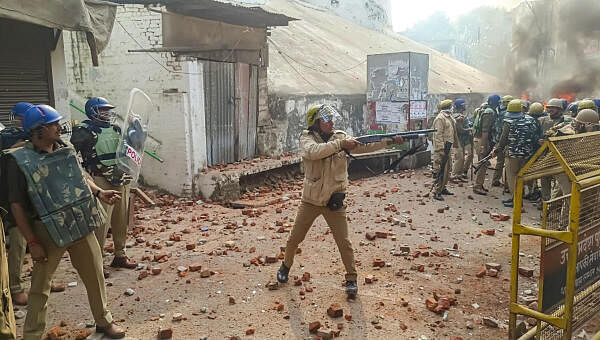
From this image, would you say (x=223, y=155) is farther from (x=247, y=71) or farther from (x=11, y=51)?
(x=11, y=51)

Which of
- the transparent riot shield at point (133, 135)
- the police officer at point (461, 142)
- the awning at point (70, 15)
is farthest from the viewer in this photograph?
the police officer at point (461, 142)

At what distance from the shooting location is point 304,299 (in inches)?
171

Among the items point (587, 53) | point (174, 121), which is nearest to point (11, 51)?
point (174, 121)

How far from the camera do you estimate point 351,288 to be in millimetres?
4344

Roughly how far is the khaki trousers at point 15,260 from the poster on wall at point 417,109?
1057 cm

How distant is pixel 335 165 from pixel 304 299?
1.31 meters

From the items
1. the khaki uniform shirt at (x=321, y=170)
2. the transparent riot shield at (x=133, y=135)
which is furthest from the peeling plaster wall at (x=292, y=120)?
the khaki uniform shirt at (x=321, y=170)

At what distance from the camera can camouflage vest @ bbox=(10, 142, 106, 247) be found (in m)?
3.13

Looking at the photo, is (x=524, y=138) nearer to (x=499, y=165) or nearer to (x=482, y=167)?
(x=482, y=167)

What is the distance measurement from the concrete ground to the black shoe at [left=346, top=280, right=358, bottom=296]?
0.23 ft

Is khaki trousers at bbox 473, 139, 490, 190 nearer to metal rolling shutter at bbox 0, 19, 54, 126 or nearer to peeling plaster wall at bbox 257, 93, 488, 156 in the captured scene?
peeling plaster wall at bbox 257, 93, 488, 156

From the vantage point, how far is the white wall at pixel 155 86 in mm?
8484

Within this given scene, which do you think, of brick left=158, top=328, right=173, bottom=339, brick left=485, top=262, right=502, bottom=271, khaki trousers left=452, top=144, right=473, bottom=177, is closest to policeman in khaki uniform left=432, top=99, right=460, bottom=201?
khaki trousers left=452, top=144, right=473, bottom=177

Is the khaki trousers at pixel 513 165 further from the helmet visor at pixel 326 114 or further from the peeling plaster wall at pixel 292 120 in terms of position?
the peeling plaster wall at pixel 292 120
